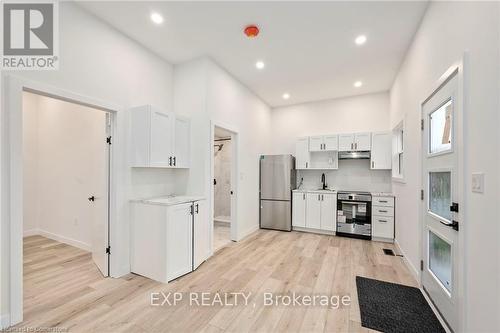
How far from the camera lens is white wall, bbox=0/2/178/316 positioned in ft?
6.95

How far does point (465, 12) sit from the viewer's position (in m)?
1.54

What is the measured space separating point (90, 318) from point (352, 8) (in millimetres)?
4100

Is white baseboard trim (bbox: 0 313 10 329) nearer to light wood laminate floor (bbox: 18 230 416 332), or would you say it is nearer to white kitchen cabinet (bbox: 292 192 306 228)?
light wood laminate floor (bbox: 18 230 416 332)

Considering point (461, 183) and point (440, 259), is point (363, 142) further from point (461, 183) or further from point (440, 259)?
point (461, 183)

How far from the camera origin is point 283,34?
2.81 metres

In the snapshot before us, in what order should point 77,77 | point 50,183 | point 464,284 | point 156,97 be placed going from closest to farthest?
point 464,284, point 77,77, point 156,97, point 50,183

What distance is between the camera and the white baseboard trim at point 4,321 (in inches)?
68.6

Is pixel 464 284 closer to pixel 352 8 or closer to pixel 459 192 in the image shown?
pixel 459 192

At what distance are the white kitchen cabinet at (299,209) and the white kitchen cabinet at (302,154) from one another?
0.72 meters

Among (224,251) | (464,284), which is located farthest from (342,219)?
(464,284)

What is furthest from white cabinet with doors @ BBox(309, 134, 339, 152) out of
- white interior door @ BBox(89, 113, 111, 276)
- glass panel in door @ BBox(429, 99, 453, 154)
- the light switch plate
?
white interior door @ BBox(89, 113, 111, 276)

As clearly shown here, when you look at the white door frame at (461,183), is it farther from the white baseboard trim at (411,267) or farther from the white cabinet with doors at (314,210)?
the white cabinet with doors at (314,210)

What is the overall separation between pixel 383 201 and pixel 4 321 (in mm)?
5277

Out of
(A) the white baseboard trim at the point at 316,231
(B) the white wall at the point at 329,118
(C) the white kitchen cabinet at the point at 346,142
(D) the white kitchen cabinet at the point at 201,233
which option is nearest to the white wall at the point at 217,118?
(D) the white kitchen cabinet at the point at 201,233
